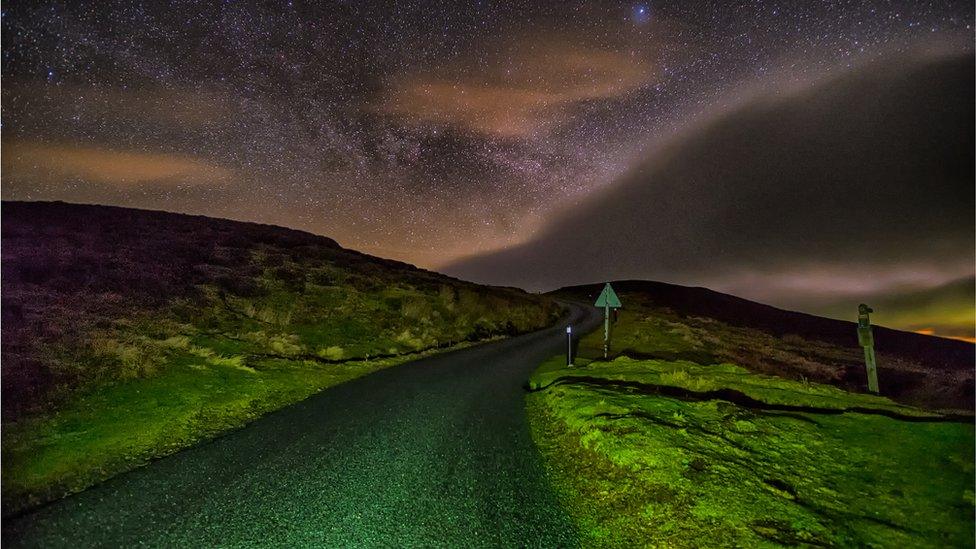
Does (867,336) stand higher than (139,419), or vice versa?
(867,336)

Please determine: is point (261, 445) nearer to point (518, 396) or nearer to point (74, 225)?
point (518, 396)

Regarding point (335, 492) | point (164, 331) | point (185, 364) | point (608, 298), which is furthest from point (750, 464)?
point (164, 331)

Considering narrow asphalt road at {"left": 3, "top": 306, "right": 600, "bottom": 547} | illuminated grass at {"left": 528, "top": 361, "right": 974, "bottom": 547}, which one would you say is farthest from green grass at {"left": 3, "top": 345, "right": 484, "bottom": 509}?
illuminated grass at {"left": 528, "top": 361, "right": 974, "bottom": 547}

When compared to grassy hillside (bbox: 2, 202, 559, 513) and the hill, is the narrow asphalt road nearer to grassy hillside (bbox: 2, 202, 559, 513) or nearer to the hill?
grassy hillside (bbox: 2, 202, 559, 513)

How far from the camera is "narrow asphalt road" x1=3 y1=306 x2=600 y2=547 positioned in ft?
15.9

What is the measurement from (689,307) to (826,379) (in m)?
39.4

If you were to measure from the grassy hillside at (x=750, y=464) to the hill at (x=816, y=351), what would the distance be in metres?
9.46

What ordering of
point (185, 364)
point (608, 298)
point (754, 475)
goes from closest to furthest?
point (754, 475)
point (185, 364)
point (608, 298)

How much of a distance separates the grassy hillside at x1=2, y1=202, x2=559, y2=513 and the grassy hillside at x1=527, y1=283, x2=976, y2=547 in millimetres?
6407

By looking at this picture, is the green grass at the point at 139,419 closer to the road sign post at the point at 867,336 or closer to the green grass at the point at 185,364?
the green grass at the point at 185,364

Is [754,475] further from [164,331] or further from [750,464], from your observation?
[164,331]

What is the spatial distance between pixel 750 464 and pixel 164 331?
15704 millimetres

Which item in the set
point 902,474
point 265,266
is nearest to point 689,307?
point 265,266

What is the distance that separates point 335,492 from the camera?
5816mm
